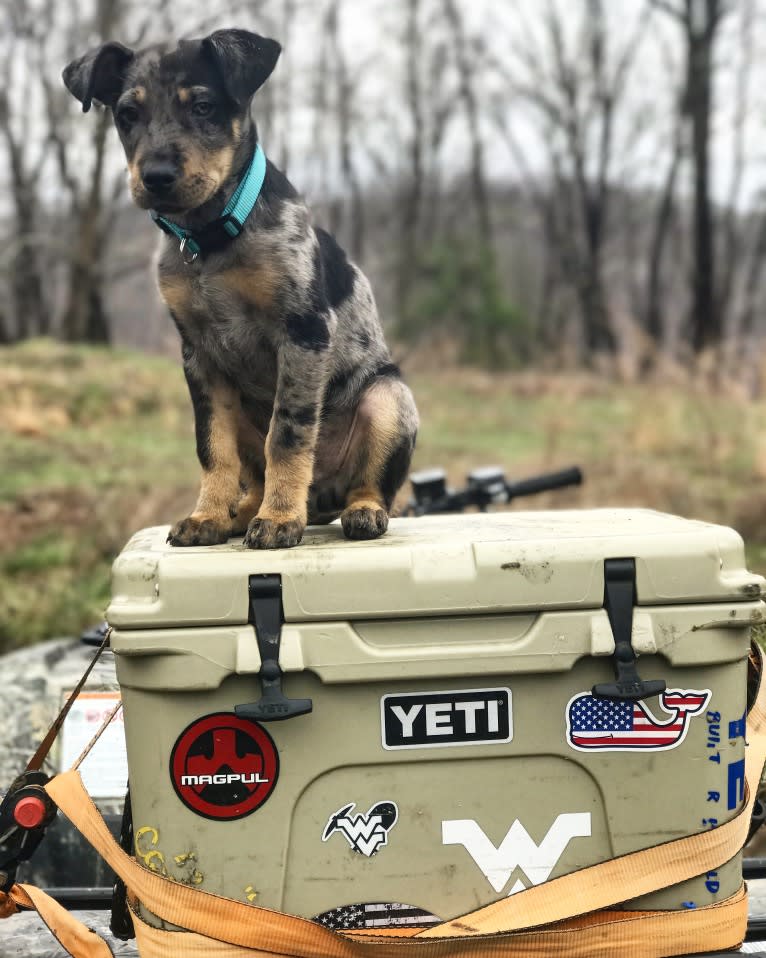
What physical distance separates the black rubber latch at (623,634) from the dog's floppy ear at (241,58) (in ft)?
4.82

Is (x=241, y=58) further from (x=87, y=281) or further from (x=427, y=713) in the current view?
(x=87, y=281)

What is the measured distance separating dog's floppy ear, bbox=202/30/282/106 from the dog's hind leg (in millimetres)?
830

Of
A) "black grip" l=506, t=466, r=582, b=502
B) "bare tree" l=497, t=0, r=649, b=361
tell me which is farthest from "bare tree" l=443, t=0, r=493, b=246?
"black grip" l=506, t=466, r=582, b=502

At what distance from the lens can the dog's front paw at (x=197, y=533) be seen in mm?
2461

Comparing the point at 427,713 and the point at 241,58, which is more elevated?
the point at 241,58

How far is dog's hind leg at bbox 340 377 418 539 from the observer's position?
286 centimetres

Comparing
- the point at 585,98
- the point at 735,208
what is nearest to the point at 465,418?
the point at 585,98

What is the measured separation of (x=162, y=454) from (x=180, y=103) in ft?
27.5

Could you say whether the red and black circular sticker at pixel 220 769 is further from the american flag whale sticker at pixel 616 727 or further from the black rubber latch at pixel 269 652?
the american flag whale sticker at pixel 616 727

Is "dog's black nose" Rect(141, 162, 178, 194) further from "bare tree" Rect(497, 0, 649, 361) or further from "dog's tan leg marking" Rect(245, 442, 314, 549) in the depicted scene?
"bare tree" Rect(497, 0, 649, 361)

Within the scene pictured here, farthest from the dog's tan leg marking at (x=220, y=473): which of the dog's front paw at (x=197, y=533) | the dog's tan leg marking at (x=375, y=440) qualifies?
the dog's tan leg marking at (x=375, y=440)

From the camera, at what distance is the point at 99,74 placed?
8.76ft

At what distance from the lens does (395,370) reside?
3.10 meters

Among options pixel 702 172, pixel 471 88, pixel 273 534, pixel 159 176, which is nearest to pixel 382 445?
pixel 273 534
